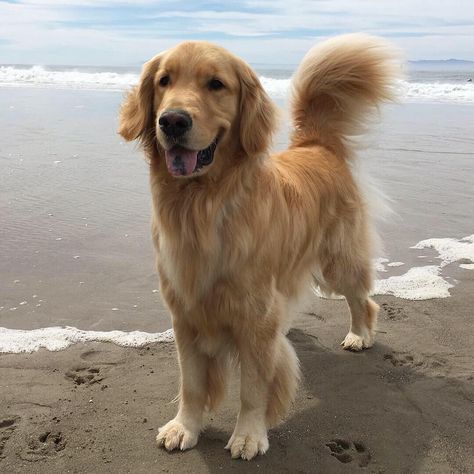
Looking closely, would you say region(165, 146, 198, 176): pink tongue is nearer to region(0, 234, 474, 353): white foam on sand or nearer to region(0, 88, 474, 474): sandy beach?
region(0, 88, 474, 474): sandy beach

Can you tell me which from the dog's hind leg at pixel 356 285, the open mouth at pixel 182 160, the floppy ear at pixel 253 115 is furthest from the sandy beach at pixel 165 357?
the floppy ear at pixel 253 115

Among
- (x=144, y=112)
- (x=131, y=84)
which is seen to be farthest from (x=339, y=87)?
(x=131, y=84)

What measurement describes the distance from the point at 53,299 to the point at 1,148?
18.3ft

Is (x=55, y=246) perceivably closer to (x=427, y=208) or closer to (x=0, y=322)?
(x=0, y=322)

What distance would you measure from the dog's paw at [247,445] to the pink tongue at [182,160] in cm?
137

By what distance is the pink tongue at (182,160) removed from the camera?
2.56 meters

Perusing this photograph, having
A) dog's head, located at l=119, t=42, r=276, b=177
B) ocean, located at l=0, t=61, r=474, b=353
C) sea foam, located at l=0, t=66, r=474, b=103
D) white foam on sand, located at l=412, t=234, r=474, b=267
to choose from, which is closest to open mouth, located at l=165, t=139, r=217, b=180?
dog's head, located at l=119, t=42, r=276, b=177

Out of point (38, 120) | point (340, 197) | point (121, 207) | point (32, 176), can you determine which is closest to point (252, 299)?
point (340, 197)

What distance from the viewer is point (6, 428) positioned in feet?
9.67

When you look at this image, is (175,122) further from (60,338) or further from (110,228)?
(110,228)

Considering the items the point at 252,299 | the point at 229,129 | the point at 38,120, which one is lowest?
the point at 38,120

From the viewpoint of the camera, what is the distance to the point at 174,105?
2.47 metres

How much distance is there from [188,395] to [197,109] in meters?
1.53

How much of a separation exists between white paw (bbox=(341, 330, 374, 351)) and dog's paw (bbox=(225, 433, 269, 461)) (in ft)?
3.99
